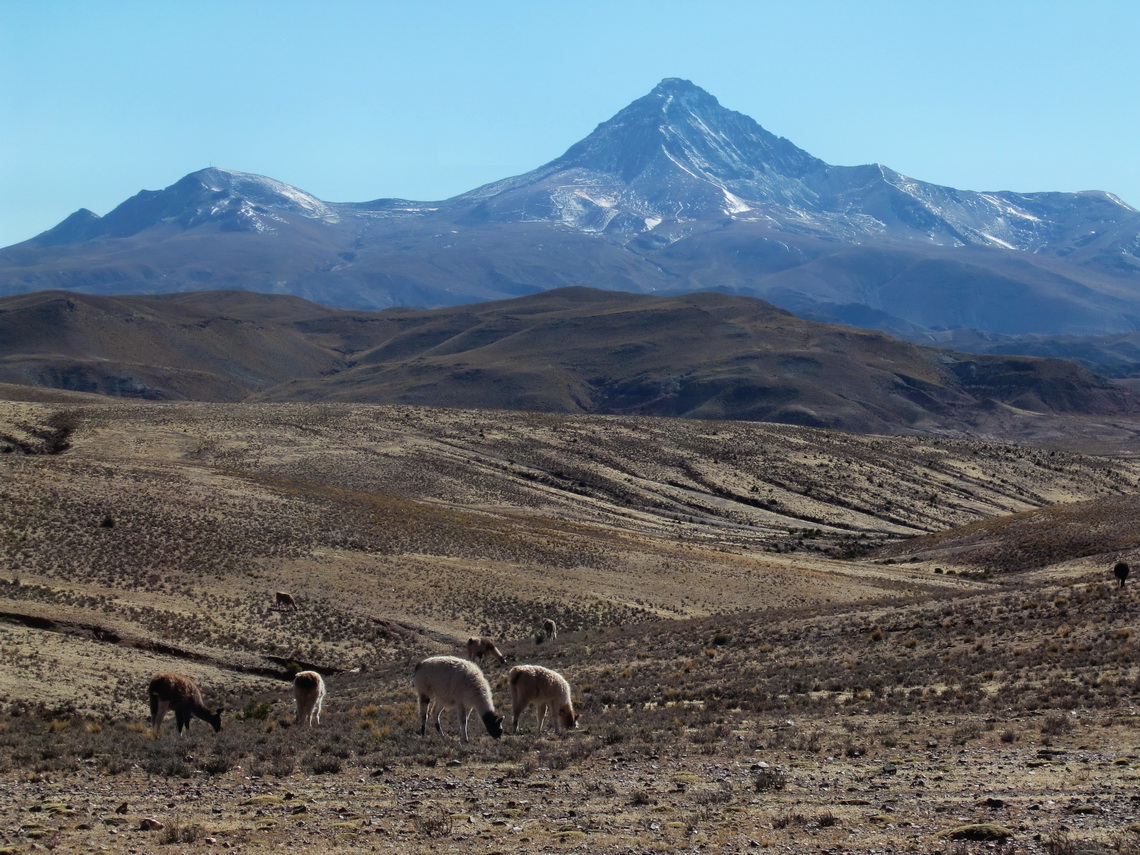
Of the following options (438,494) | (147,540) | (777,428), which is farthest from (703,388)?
Answer: (147,540)

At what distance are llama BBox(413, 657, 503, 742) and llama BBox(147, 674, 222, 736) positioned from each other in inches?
131

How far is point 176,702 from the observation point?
1728 cm

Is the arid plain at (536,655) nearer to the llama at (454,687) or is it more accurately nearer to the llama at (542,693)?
the llama at (542,693)

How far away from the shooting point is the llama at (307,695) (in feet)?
59.9

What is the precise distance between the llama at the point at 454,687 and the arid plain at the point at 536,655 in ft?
2.18

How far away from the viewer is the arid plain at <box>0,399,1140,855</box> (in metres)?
11.0

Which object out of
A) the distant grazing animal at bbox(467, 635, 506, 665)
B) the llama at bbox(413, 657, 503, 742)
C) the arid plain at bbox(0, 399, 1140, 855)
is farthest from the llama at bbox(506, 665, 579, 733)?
the distant grazing animal at bbox(467, 635, 506, 665)

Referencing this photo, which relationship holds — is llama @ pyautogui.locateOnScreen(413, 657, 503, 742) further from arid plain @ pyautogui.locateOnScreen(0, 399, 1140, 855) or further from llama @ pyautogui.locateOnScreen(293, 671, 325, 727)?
llama @ pyautogui.locateOnScreen(293, 671, 325, 727)

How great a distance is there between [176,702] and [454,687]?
14.6 feet

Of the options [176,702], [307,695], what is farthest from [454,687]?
[176,702]

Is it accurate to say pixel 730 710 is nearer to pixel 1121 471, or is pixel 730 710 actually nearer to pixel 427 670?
pixel 427 670

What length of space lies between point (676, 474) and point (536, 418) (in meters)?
17.7

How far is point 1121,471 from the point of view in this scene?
352 ft

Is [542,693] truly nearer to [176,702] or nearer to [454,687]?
[454,687]
